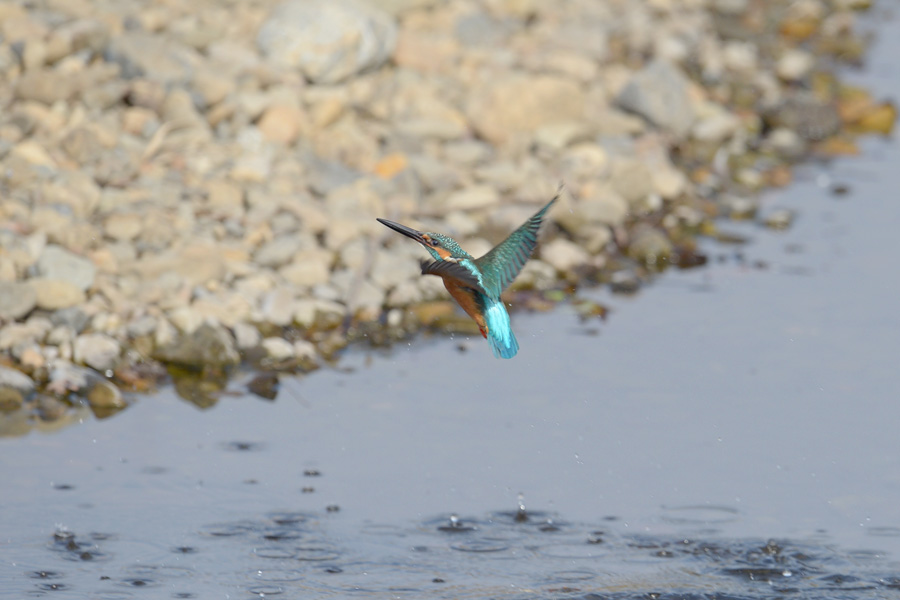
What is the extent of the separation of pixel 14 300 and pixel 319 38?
3430mm

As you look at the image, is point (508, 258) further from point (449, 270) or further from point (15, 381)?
point (15, 381)

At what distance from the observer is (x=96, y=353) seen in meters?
6.73

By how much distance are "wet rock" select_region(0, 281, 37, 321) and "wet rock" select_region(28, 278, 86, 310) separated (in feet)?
0.18

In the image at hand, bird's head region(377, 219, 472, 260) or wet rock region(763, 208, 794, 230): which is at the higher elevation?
wet rock region(763, 208, 794, 230)

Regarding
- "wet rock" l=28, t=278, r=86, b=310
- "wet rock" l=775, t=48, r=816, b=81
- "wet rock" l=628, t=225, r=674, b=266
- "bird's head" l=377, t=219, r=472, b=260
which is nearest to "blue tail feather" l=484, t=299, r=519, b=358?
"bird's head" l=377, t=219, r=472, b=260

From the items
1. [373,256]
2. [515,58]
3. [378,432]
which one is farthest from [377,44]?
[378,432]

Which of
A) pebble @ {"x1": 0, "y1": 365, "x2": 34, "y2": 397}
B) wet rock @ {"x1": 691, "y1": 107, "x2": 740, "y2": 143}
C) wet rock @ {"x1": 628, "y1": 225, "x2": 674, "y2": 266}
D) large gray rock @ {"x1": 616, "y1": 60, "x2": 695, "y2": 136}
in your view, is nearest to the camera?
pebble @ {"x1": 0, "y1": 365, "x2": 34, "y2": 397}

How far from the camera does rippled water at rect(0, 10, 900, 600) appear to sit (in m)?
5.48

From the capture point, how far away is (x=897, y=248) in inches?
351

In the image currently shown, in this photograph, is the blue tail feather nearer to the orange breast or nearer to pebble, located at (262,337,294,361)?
the orange breast

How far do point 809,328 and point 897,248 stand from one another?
159cm

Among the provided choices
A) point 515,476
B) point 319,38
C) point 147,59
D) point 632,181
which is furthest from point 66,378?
point 632,181

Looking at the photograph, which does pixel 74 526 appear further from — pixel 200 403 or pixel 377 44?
pixel 377 44

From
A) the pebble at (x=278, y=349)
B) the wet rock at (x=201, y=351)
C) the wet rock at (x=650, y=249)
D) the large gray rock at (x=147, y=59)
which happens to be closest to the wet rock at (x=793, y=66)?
the wet rock at (x=650, y=249)
